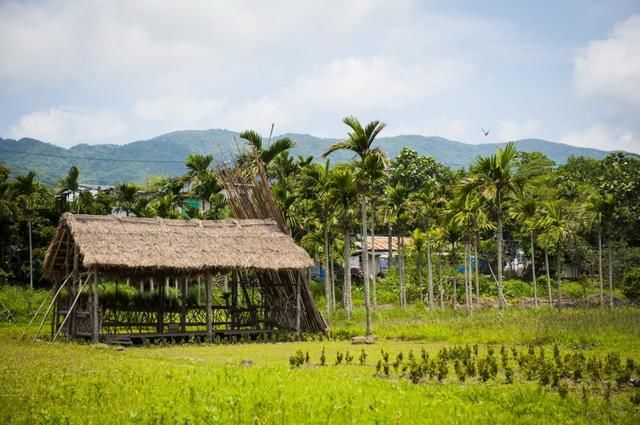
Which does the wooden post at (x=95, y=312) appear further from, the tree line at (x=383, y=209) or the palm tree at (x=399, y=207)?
the palm tree at (x=399, y=207)

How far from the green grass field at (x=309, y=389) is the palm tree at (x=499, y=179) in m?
9.39

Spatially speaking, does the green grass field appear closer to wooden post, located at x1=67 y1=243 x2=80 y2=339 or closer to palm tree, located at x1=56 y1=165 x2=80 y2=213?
wooden post, located at x1=67 y1=243 x2=80 y2=339

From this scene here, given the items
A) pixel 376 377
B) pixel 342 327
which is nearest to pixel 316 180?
pixel 342 327

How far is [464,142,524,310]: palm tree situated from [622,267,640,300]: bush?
46.4 ft

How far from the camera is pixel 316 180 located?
32906 millimetres

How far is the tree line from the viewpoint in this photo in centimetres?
2733

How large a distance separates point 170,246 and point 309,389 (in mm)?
13064

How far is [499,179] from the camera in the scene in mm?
27422

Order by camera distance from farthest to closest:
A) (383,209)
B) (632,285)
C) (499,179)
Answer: (383,209)
(632,285)
(499,179)

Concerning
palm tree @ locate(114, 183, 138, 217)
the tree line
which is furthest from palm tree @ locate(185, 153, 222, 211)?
palm tree @ locate(114, 183, 138, 217)

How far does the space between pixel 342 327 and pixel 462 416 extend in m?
17.1

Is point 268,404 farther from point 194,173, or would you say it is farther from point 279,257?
point 194,173

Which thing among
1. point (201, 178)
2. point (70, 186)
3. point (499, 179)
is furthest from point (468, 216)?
point (70, 186)

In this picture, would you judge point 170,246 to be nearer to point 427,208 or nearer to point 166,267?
point 166,267
